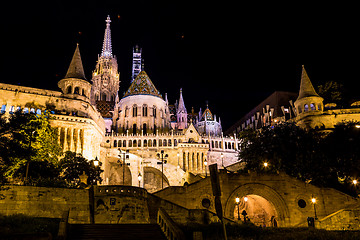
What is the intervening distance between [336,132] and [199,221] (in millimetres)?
22184

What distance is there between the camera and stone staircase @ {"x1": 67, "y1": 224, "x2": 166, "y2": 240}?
18.5 metres

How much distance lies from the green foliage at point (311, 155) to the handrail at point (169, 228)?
18.2 meters

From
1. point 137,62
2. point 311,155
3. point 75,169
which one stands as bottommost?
point 75,169

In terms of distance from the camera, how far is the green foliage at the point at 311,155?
1438 inches

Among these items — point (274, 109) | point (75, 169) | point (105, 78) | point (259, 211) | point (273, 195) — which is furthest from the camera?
point (105, 78)

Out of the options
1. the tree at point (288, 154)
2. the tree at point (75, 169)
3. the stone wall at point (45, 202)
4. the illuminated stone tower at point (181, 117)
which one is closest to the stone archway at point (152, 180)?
the tree at point (75, 169)

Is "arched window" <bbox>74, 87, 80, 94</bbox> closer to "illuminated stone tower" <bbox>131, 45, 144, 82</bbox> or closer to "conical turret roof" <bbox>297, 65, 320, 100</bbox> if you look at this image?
"conical turret roof" <bbox>297, 65, 320, 100</bbox>

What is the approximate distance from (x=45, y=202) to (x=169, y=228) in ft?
35.8

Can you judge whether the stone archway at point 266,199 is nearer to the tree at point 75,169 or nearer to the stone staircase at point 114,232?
the stone staircase at point 114,232

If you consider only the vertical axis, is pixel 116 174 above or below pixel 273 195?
above

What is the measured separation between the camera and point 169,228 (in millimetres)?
19406

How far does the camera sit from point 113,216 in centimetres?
2755

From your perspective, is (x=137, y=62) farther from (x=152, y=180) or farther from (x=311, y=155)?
(x=311, y=155)

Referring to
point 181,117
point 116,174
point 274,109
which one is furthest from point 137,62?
point 116,174
